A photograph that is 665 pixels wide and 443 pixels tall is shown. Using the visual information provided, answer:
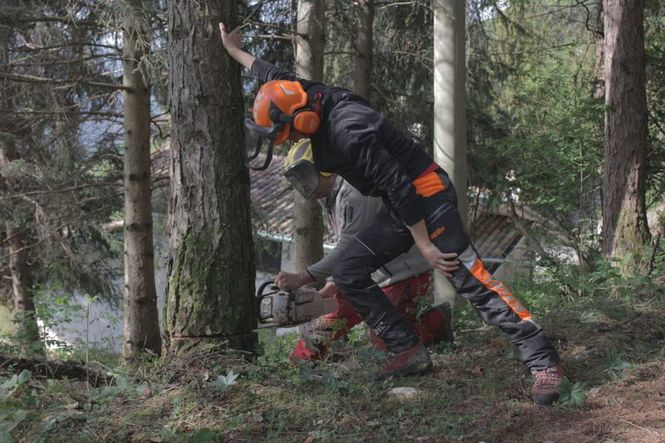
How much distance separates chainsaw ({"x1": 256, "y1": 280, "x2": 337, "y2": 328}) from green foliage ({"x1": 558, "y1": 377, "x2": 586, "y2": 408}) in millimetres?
1802

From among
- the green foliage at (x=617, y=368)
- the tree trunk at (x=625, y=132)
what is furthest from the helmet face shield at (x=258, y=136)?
the tree trunk at (x=625, y=132)

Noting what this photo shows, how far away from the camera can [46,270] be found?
1504 centimetres

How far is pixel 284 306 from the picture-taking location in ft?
16.0

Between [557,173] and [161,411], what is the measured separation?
7986mm

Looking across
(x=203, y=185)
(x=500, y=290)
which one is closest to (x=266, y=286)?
(x=203, y=185)

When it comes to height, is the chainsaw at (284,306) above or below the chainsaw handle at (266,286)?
below

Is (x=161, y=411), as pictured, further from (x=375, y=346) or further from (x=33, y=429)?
(x=375, y=346)

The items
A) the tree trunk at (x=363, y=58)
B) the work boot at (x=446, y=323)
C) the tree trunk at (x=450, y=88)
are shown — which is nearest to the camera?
the work boot at (x=446, y=323)

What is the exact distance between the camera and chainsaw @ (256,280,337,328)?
487 cm

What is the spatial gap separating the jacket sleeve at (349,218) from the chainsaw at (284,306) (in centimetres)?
20

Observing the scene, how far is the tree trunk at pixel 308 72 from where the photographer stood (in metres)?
8.79

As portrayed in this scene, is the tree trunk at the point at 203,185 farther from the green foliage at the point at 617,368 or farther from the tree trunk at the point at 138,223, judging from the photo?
the tree trunk at the point at 138,223

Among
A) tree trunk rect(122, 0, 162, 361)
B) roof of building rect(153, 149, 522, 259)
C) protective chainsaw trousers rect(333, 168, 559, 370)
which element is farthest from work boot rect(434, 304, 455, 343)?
roof of building rect(153, 149, 522, 259)

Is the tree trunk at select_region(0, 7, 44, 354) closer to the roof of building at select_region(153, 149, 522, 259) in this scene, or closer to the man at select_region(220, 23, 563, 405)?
the roof of building at select_region(153, 149, 522, 259)
